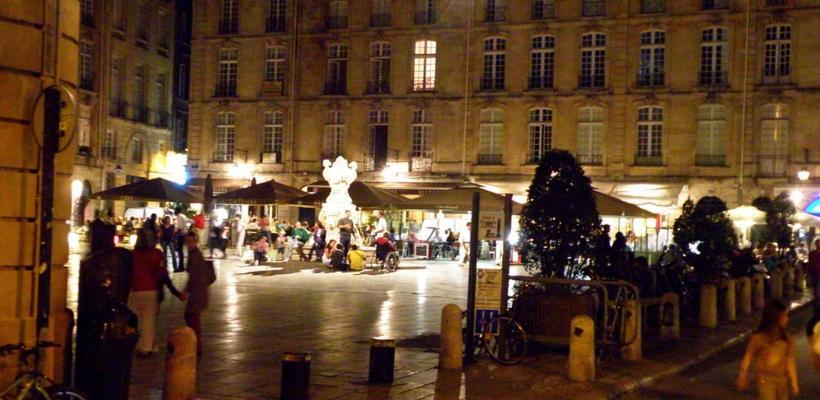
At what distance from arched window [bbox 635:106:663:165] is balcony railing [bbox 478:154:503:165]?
236 inches

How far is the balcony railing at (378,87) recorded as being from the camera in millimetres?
45188

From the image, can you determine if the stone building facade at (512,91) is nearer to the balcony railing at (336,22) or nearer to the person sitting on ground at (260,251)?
the balcony railing at (336,22)

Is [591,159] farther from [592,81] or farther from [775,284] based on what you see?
[775,284]

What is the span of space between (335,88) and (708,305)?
31.6 meters

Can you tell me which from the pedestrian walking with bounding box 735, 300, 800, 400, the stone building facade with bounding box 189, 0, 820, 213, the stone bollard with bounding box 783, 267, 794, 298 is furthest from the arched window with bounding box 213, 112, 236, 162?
the pedestrian walking with bounding box 735, 300, 800, 400

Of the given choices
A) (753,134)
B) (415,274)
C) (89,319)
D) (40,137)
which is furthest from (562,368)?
(753,134)

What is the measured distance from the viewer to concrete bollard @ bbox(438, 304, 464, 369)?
1102 cm

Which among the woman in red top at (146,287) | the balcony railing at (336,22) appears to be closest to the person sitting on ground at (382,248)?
the woman in red top at (146,287)

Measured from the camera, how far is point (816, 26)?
127 feet

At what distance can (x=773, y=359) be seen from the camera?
25.1 ft

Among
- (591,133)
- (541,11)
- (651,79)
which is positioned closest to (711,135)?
(651,79)

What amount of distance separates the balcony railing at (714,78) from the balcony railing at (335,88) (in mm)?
16164

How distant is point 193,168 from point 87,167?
217 inches

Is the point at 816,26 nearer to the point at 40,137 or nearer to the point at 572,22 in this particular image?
the point at 572,22
